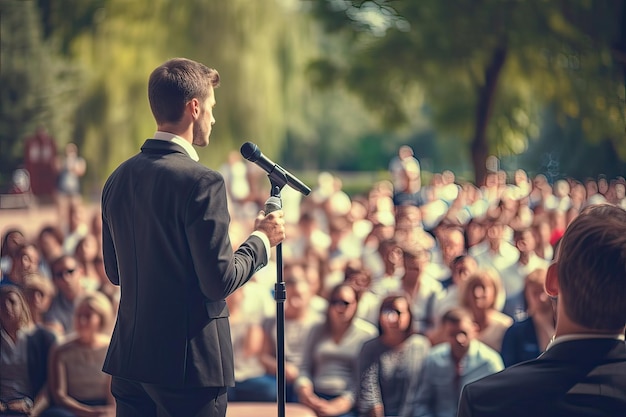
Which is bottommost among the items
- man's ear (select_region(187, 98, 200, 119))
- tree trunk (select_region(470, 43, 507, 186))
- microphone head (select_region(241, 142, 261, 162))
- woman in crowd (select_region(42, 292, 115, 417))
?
woman in crowd (select_region(42, 292, 115, 417))

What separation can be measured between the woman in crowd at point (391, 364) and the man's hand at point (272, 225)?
2256 millimetres

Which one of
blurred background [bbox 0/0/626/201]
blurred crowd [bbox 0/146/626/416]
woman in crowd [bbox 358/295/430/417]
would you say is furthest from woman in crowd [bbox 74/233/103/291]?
blurred background [bbox 0/0/626/201]

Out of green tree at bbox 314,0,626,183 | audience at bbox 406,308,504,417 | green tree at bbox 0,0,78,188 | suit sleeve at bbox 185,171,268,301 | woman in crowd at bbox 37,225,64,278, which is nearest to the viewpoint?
suit sleeve at bbox 185,171,268,301

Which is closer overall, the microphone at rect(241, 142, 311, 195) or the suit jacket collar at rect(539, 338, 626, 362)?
the suit jacket collar at rect(539, 338, 626, 362)

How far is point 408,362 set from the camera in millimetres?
4555

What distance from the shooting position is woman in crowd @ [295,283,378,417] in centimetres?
478

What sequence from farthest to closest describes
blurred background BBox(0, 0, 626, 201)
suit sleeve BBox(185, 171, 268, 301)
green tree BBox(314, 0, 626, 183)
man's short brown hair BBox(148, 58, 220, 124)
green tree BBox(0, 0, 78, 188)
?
green tree BBox(0, 0, 78, 188)
blurred background BBox(0, 0, 626, 201)
green tree BBox(314, 0, 626, 183)
man's short brown hair BBox(148, 58, 220, 124)
suit sleeve BBox(185, 171, 268, 301)

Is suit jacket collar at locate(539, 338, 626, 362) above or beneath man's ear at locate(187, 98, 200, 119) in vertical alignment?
beneath

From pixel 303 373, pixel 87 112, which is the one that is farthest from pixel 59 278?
pixel 87 112

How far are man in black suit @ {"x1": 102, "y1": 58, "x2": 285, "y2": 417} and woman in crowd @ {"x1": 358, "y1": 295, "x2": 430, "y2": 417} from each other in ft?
7.65

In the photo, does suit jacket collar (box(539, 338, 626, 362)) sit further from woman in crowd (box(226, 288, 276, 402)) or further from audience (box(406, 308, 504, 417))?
woman in crowd (box(226, 288, 276, 402))

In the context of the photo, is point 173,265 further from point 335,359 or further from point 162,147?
point 335,359

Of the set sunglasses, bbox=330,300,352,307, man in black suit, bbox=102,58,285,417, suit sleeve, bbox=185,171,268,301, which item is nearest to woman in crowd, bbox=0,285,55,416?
sunglasses, bbox=330,300,352,307

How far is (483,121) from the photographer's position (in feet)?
35.4
